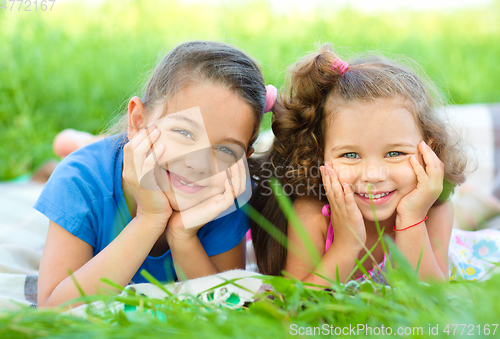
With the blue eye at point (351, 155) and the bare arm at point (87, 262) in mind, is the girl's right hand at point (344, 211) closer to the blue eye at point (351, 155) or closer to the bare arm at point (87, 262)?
the blue eye at point (351, 155)

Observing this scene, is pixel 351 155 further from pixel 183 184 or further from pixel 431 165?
pixel 183 184

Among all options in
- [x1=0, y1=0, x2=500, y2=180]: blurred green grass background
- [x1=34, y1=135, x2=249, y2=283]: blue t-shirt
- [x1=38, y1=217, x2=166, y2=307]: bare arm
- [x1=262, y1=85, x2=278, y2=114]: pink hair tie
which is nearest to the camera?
[x1=38, y1=217, x2=166, y2=307]: bare arm

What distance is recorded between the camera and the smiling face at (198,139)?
4.75ft

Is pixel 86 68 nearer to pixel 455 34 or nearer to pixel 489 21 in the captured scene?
pixel 455 34

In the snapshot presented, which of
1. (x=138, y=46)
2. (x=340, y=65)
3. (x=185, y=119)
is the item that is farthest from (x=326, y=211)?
(x=138, y=46)

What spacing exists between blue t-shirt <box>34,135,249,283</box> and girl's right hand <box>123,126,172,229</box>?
182 mm

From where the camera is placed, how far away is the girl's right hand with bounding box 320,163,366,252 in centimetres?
154

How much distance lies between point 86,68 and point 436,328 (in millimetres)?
4034

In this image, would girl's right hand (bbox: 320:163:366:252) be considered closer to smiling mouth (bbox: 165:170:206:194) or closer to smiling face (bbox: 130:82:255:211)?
smiling face (bbox: 130:82:255:211)

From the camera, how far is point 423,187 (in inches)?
60.5

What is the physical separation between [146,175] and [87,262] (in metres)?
0.37

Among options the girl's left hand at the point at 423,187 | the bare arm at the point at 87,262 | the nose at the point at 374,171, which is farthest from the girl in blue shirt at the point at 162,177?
the girl's left hand at the point at 423,187

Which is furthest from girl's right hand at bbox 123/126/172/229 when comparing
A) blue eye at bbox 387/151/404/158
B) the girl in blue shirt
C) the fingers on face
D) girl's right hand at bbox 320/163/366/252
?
the fingers on face

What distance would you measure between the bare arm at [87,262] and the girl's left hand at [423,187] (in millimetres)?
944
